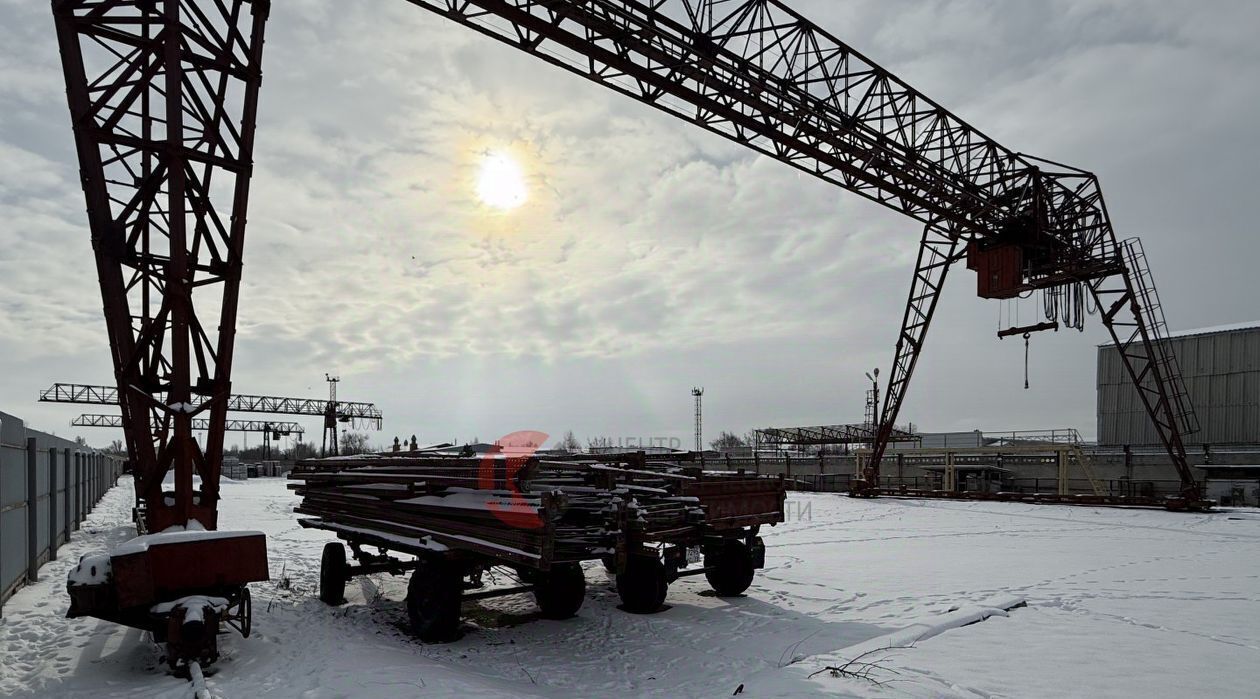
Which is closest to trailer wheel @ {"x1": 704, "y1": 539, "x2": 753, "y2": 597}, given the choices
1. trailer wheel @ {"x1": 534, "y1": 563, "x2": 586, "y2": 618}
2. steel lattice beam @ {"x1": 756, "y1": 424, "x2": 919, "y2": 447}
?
trailer wheel @ {"x1": 534, "y1": 563, "x2": 586, "y2": 618}

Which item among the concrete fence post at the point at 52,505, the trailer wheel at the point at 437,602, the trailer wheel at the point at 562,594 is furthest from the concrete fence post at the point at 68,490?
the trailer wheel at the point at 562,594

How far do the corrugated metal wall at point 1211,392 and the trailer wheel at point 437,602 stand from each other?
127 feet

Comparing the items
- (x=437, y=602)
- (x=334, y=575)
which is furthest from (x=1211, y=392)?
(x=334, y=575)

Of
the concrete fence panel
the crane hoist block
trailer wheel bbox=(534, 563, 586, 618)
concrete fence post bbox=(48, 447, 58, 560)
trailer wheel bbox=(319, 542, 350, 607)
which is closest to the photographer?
the concrete fence panel

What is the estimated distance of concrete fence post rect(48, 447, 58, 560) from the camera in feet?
39.5

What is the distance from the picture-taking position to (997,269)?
2488 cm

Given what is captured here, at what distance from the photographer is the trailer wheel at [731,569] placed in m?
10.3

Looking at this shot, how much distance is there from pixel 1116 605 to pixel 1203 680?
3100mm

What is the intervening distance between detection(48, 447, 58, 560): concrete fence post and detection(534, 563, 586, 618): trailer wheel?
869 centimetres

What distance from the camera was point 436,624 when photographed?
7945mm

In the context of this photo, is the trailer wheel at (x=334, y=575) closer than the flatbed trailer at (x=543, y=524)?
No

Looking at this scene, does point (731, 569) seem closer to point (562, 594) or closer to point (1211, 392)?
point (562, 594)

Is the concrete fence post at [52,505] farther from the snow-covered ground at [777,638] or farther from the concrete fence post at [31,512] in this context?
the concrete fence post at [31,512]

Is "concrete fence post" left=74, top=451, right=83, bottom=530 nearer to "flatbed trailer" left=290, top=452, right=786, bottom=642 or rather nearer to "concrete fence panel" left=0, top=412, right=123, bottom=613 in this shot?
"concrete fence panel" left=0, top=412, right=123, bottom=613
